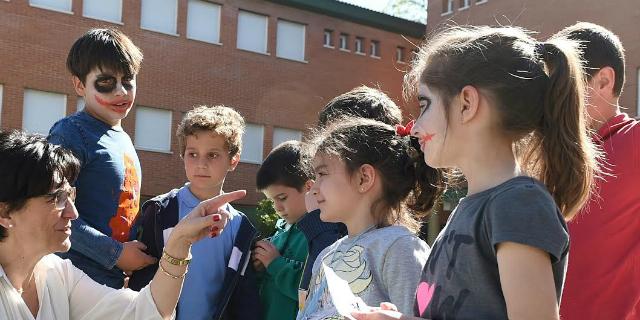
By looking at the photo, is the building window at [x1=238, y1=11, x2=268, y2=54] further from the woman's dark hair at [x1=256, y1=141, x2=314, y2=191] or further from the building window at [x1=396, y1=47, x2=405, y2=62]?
the woman's dark hair at [x1=256, y1=141, x2=314, y2=191]

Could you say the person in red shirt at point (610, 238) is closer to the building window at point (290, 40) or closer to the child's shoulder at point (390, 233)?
the child's shoulder at point (390, 233)

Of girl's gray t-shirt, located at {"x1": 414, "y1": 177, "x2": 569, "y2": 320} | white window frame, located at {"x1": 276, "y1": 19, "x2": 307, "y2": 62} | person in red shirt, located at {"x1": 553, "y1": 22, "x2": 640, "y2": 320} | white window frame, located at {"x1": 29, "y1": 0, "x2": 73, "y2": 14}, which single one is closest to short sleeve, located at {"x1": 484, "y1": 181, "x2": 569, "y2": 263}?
girl's gray t-shirt, located at {"x1": 414, "y1": 177, "x2": 569, "y2": 320}

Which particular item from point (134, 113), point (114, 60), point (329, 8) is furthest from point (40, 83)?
point (114, 60)

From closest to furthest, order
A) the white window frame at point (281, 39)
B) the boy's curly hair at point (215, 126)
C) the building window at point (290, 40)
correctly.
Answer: the boy's curly hair at point (215, 126) < the white window frame at point (281, 39) < the building window at point (290, 40)

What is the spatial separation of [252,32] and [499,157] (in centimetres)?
2370

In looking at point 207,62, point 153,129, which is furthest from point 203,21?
point 153,129

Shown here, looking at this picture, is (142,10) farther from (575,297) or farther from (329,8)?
(575,297)

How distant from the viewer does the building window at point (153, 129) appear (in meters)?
22.5

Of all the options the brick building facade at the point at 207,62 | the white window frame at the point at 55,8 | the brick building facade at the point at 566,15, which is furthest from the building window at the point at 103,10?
the brick building facade at the point at 566,15

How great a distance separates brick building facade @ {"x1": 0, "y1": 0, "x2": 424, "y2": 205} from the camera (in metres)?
21.0

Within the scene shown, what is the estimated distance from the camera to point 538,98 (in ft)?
6.79

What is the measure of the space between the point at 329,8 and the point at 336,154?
24.1 m

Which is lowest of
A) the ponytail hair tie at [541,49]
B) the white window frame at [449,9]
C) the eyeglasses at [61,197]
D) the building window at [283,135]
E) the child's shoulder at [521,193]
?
the eyeglasses at [61,197]

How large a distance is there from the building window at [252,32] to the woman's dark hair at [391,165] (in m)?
22.3
